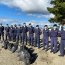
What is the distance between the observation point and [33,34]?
82.1ft

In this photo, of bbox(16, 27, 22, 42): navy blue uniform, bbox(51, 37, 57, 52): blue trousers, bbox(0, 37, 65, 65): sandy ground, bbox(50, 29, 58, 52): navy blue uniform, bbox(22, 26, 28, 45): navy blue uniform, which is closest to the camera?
bbox(0, 37, 65, 65): sandy ground

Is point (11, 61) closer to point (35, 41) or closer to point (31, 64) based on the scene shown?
point (31, 64)

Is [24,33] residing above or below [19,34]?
above

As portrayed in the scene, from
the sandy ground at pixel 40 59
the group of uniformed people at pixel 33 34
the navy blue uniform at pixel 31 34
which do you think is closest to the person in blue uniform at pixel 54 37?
the group of uniformed people at pixel 33 34

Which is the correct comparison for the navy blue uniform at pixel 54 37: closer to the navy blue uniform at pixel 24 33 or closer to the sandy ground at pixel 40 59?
the sandy ground at pixel 40 59

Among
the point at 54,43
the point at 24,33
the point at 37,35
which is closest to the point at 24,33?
the point at 24,33

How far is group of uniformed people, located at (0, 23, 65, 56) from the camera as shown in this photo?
2094 cm

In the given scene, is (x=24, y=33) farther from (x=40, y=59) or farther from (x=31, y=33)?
(x=40, y=59)

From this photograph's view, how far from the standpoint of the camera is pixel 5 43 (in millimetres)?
25844

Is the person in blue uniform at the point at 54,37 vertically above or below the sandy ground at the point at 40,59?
above

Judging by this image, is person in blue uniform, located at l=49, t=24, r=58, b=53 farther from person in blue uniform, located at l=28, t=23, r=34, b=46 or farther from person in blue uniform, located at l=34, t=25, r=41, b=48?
person in blue uniform, located at l=28, t=23, r=34, b=46

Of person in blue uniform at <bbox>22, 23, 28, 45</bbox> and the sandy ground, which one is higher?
person in blue uniform at <bbox>22, 23, 28, 45</bbox>

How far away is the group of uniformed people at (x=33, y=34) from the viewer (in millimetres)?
20941

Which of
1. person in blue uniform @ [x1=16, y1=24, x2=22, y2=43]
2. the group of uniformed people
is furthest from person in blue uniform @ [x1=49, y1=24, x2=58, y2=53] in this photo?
person in blue uniform @ [x1=16, y1=24, x2=22, y2=43]
